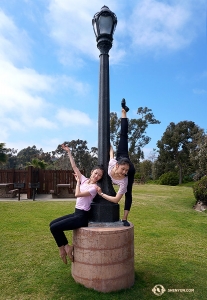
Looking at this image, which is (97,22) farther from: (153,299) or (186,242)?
(186,242)

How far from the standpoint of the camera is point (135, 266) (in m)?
4.16

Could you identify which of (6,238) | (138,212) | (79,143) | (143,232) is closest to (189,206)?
(138,212)

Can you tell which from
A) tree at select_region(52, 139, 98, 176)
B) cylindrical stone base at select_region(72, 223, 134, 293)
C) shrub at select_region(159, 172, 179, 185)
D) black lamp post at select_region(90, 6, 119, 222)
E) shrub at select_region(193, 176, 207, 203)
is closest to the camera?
cylindrical stone base at select_region(72, 223, 134, 293)

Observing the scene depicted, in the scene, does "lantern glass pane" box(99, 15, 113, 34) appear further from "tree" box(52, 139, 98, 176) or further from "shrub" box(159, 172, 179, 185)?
"tree" box(52, 139, 98, 176)

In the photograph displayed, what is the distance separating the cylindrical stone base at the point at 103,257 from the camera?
3.09m

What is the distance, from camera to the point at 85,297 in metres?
3.01

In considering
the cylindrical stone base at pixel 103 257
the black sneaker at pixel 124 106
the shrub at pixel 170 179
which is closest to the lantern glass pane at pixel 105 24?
the black sneaker at pixel 124 106

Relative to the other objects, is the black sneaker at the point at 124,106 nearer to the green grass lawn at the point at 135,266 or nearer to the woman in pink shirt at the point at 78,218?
the woman in pink shirt at the point at 78,218

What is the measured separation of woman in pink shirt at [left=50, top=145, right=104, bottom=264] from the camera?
128 inches

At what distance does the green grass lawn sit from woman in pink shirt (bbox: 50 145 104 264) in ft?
1.60

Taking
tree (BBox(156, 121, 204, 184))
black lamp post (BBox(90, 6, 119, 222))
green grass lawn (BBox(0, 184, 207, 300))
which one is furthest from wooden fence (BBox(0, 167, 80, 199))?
tree (BBox(156, 121, 204, 184))

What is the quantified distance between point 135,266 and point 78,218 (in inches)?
60.8

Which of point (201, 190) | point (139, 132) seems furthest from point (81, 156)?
point (201, 190)

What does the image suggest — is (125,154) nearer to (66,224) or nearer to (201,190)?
(66,224)
